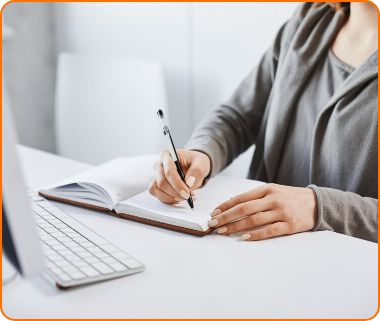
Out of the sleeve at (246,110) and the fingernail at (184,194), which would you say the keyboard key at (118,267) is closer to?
the fingernail at (184,194)

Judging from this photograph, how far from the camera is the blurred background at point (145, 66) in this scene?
1796mm

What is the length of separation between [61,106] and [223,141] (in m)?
0.94

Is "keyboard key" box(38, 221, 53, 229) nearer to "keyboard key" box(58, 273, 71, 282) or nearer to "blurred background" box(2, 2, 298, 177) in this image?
"keyboard key" box(58, 273, 71, 282)

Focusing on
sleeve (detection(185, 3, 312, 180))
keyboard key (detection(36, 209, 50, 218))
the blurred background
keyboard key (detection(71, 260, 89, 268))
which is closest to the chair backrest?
the blurred background

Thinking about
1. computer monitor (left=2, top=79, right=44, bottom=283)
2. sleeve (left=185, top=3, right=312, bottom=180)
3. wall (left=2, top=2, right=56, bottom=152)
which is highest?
computer monitor (left=2, top=79, right=44, bottom=283)

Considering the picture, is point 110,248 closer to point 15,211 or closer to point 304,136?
point 15,211

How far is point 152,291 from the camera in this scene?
2.03 feet

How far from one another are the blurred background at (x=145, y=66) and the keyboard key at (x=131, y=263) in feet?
3.67

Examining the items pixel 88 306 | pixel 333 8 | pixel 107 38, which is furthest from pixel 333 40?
pixel 107 38

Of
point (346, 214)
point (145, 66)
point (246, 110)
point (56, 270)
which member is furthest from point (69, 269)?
point (145, 66)

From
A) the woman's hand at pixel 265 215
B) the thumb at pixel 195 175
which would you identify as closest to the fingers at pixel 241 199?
the woman's hand at pixel 265 215

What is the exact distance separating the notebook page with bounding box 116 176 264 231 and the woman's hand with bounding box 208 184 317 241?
0.03 metres

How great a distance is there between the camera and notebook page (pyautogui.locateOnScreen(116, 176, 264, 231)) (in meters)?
0.81

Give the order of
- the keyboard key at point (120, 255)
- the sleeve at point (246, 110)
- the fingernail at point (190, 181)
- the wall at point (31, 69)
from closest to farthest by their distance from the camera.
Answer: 1. the keyboard key at point (120, 255)
2. the fingernail at point (190, 181)
3. the sleeve at point (246, 110)
4. the wall at point (31, 69)
